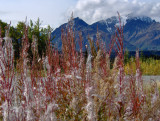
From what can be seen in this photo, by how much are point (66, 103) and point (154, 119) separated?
1075 millimetres

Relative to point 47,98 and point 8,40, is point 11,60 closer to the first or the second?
point 8,40

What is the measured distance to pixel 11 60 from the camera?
1451 millimetres

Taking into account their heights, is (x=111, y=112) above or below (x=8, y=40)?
below

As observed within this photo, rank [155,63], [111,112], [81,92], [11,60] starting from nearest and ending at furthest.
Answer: [11,60] → [111,112] → [81,92] → [155,63]

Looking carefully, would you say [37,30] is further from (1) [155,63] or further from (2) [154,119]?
(2) [154,119]

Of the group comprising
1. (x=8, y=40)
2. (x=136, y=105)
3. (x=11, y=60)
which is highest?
(x=8, y=40)

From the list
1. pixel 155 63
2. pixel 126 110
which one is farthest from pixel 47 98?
pixel 155 63

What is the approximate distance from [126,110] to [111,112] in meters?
0.27

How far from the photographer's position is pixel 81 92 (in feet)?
7.41

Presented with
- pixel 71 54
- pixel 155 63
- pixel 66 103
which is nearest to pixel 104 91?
pixel 66 103

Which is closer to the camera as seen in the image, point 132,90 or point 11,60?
point 11,60

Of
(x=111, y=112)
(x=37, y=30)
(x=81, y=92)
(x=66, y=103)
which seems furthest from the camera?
(x=37, y=30)

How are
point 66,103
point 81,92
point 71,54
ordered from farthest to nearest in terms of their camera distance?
point 71,54 → point 66,103 → point 81,92

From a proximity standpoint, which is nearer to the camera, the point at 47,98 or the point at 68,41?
the point at 47,98
